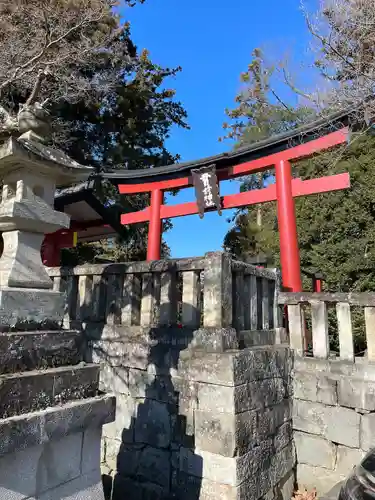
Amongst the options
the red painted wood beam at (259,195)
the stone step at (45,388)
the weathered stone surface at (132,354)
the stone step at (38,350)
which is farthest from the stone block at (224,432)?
the red painted wood beam at (259,195)

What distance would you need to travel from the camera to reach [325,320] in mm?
4898

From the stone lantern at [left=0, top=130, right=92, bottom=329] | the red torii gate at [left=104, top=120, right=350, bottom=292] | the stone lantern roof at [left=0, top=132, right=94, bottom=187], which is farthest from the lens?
the red torii gate at [left=104, top=120, right=350, bottom=292]

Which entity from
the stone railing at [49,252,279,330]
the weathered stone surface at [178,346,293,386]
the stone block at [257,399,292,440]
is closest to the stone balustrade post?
the stone railing at [49,252,279,330]

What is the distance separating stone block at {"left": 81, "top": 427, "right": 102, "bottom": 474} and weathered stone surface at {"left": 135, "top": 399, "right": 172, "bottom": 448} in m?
1.92

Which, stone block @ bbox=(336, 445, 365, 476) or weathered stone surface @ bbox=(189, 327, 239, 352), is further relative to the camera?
stone block @ bbox=(336, 445, 365, 476)

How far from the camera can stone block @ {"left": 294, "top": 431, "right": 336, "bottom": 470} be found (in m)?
4.61

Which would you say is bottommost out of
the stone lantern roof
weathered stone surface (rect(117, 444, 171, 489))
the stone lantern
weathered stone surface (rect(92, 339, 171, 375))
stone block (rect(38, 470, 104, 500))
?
weathered stone surface (rect(117, 444, 171, 489))

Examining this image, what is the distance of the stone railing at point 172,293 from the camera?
4168 mm

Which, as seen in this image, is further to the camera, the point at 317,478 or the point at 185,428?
the point at 317,478

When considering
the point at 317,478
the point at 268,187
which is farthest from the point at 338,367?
the point at 268,187

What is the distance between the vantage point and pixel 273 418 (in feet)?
14.6

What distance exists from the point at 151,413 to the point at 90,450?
7.05 ft

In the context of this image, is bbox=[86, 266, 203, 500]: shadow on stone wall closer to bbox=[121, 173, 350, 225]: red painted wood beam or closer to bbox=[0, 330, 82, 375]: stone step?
bbox=[0, 330, 82, 375]: stone step

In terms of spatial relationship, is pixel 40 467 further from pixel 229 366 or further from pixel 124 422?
pixel 124 422
